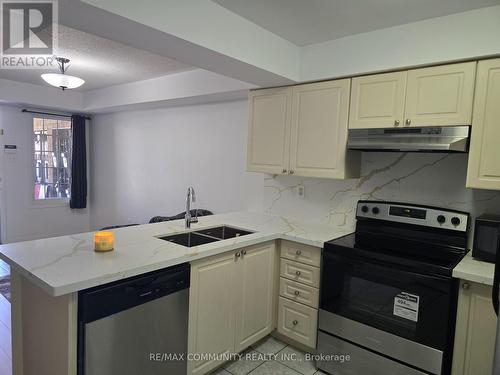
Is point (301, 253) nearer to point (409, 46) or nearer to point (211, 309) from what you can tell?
point (211, 309)

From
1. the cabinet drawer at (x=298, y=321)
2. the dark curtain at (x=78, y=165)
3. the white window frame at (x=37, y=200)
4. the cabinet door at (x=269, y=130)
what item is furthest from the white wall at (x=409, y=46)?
the white window frame at (x=37, y=200)

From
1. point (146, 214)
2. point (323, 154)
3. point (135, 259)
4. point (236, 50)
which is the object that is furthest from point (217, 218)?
point (146, 214)

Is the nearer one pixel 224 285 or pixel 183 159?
pixel 224 285

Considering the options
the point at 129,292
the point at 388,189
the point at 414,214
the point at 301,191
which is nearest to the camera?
A: the point at 129,292

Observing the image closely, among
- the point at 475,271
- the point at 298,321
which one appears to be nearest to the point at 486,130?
the point at 475,271

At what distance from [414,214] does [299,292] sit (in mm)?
1010

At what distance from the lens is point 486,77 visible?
72.6 inches

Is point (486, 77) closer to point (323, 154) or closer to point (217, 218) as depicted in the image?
point (323, 154)

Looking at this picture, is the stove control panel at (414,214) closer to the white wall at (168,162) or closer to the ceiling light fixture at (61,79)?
the white wall at (168,162)

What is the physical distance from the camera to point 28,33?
2523 mm

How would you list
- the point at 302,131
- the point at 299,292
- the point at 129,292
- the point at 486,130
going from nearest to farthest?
1. the point at 129,292
2. the point at 486,130
3. the point at 299,292
4. the point at 302,131

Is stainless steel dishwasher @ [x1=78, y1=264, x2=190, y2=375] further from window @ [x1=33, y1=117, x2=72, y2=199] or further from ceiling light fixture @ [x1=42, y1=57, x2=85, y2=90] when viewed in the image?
window @ [x1=33, y1=117, x2=72, y2=199]

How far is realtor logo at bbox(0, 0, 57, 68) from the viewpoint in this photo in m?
1.87

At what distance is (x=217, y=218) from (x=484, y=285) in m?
2.01
